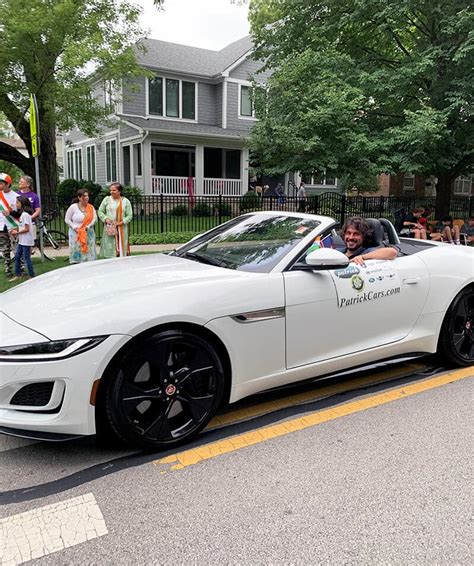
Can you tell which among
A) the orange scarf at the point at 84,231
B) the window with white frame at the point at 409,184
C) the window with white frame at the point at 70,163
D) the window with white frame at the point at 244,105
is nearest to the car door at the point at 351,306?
the orange scarf at the point at 84,231

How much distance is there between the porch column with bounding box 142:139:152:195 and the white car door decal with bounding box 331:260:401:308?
1886cm

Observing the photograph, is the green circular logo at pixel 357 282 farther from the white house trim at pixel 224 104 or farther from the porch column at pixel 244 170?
the white house trim at pixel 224 104

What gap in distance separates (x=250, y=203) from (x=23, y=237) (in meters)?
9.69

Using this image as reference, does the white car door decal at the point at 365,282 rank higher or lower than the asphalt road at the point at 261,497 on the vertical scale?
higher

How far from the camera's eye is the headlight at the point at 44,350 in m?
2.58

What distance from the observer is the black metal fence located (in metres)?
15.2

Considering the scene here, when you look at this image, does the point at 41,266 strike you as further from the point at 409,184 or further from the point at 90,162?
the point at 409,184

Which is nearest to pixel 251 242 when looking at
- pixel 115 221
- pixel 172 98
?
pixel 115 221

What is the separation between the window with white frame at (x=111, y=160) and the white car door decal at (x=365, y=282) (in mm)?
23012

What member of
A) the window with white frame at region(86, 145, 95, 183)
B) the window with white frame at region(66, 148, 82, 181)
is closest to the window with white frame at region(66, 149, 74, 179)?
the window with white frame at region(66, 148, 82, 181)

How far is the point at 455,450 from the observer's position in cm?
305

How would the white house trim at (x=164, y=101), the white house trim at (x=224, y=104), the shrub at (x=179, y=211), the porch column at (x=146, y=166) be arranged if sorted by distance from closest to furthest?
1. the shrub at (x=179, y=211)
2. the porch column at (x=146, y=166)
3. the white house trim at (x=164, y=101)
4. the white house trim at (x=224, y=104)

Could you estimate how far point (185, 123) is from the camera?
23.0 metres

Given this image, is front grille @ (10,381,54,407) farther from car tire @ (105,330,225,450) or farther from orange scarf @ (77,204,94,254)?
orange scarf @ (77,204,94,254)
